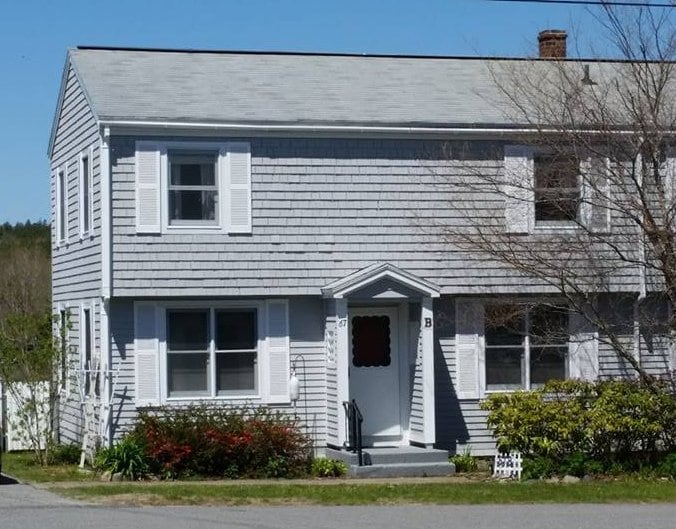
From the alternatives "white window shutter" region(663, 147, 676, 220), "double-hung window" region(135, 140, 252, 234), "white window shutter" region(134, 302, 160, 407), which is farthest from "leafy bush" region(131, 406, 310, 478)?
"white window shutter" region(663, 147, 676, 220)

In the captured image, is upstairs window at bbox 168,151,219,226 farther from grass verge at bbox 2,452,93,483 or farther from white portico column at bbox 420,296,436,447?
grass verge at bbox 2,452,93,483

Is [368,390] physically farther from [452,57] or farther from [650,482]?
[452,57]

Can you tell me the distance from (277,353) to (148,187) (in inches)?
134

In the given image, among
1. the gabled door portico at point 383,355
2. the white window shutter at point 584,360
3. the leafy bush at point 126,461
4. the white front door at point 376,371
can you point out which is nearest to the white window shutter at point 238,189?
the gabled door portico at point 383,355

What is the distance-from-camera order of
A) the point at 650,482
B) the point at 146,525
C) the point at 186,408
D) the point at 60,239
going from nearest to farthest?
1. the point at 146,525
2. the point at 650,482
3. the point at 186,408
4. the point at 60,239

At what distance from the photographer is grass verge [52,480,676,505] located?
57.6 ft

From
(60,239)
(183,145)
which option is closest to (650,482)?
(183,145)

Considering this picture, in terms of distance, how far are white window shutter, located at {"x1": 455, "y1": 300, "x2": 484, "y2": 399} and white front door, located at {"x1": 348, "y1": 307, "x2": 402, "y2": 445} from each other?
1036 mm

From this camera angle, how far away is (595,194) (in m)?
21.8

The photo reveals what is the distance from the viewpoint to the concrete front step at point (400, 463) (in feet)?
70.8

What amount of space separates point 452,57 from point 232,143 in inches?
231

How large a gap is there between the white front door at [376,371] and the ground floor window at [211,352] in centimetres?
171

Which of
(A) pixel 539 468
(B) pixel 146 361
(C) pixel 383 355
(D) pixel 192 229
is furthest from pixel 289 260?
(A) pixel 539 468

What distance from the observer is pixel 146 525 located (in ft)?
49.1
